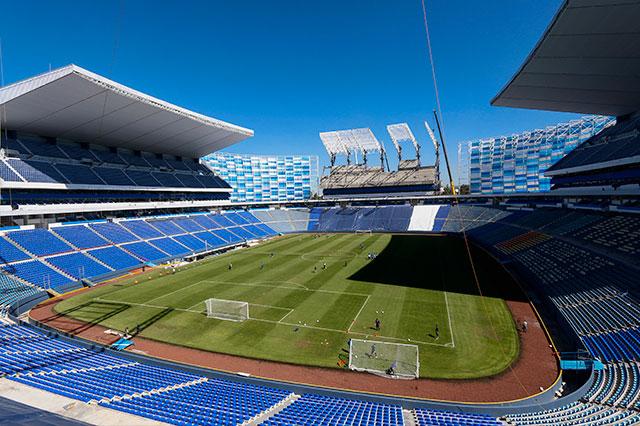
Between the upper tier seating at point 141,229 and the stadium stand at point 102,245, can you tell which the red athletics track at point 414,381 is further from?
the upper tier seating at point 141,229

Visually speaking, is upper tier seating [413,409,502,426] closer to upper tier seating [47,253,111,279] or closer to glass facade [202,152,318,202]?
upper tier seating [47,253,111,279]

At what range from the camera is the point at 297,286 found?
1153 inches

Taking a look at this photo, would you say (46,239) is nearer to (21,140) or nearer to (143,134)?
(21,140)

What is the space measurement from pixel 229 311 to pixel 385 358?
11.5 metres

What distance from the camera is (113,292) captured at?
28.9 meters

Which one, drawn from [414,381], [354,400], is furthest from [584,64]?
[354,400]

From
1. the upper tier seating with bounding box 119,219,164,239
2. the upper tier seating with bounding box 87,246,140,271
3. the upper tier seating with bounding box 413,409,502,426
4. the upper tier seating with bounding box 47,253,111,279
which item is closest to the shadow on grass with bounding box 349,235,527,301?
the upper tier seating with bounding box 413,409,502,426

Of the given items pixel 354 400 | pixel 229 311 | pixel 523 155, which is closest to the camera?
pixel 354 400

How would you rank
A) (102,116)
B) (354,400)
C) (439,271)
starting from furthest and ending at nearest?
1. (102,116)
2. (439,271)
3. (354,400)

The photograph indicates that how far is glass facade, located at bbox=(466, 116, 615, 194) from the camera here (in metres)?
91.8

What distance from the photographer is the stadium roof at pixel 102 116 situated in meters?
29.2

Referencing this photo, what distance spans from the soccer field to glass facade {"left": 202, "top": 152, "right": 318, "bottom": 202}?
68542mm

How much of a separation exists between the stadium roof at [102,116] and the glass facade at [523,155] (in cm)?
7866

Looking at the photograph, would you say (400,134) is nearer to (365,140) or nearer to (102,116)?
(365,140)
